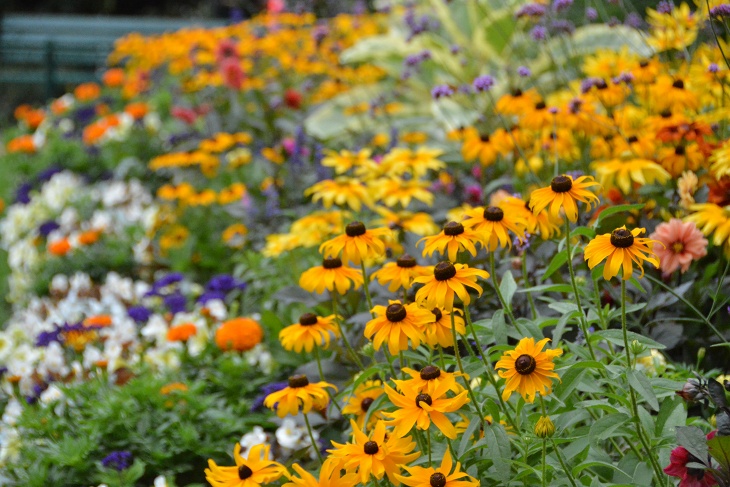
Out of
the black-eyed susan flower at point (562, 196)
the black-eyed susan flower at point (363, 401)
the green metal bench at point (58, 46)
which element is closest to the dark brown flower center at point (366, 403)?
the black-eyed susan flower at point (363, 401)

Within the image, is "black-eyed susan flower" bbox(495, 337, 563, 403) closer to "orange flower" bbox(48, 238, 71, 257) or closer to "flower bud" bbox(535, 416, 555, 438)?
"flower bud" bbox(535, 416, 555, 438)

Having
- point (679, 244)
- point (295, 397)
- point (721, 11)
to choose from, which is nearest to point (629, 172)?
point (679, 244)

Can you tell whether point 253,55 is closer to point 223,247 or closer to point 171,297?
point 223,247

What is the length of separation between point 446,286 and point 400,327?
0.12 m

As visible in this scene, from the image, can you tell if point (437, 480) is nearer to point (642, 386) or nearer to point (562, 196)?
point (642, 386)

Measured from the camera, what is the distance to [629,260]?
1253mm

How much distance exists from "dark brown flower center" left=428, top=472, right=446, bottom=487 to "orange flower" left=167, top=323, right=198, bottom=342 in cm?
143

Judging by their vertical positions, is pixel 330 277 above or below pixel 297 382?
above

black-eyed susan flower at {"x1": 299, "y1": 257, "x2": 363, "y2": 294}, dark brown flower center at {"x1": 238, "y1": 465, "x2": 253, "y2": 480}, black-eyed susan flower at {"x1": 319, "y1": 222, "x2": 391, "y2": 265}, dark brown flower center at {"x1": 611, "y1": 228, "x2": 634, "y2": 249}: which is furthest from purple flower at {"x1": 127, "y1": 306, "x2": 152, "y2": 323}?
dark brown flower center at {"x1": 611, "y1": 228, "x2": 634, "y2": 249}

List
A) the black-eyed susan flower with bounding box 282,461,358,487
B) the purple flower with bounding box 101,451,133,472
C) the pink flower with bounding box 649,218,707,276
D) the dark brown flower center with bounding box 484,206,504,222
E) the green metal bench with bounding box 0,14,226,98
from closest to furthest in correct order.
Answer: the black-eyed susan flower with bounding box 282,461,358,487 < the dark brown flower center with bounding box 484,206,504,222 < the pink flower with bounding box 649,218,707,276 < the purple flower with bounding box 101,451,133,472 < the green metal bench with bounding box 0,14,226,98

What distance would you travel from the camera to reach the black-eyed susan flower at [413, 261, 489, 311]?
1307 millimetres

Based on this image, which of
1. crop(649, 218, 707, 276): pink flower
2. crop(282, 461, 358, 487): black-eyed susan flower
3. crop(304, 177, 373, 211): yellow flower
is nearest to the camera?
crop(282, 461, 358, 487): black-eyed susan flower

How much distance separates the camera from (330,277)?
168 centimetres

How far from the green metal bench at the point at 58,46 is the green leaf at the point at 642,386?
829 centimetres
